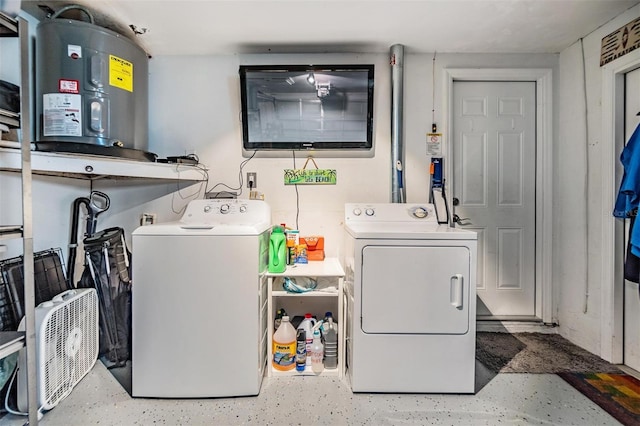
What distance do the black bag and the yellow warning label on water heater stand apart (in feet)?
3.35

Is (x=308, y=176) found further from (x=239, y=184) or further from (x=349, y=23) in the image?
(x=349, y=23)

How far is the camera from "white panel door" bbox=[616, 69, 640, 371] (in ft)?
6.22

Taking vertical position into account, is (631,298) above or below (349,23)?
below

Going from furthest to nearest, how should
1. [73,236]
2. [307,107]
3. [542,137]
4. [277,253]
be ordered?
[542,137] < [307,107] < [73,236] < [277,253]

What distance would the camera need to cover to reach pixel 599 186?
2059 millimetres

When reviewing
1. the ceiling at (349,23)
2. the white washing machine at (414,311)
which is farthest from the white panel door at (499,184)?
the white washing machine at (414,311)

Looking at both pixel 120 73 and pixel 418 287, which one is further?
pixel 120 73

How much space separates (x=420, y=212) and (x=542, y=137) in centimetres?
127

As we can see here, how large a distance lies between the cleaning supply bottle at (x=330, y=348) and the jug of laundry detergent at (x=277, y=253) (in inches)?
20.6

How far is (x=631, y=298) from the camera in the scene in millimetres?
1935

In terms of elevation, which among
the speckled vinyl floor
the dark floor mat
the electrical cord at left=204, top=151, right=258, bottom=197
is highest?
the electrical cord at left=204, top=151, right=258, bottom=197

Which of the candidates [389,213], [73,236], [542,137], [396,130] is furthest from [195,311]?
[542,137]

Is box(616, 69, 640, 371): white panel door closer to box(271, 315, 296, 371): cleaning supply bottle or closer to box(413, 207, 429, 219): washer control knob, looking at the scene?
box(413, 207, 429, 219): washer control knob

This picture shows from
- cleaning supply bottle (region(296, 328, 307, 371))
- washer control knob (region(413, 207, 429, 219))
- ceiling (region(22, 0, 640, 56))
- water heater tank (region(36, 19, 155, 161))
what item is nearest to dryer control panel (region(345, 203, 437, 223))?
washer control knob (region(413, 207, 429, 219))
